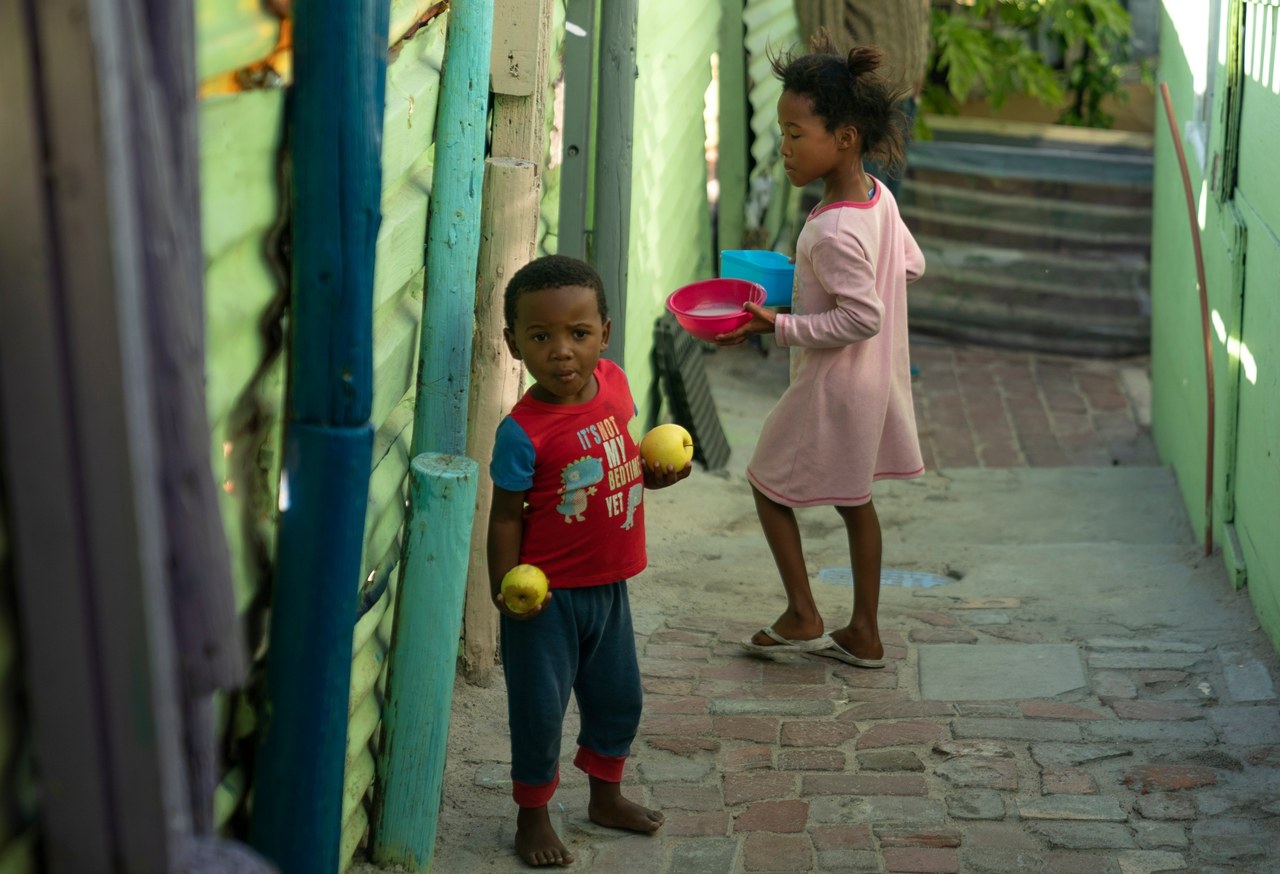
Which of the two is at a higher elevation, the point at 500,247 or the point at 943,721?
the point at 500,247

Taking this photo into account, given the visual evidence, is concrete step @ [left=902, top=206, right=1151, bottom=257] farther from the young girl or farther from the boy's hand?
the boy's hand

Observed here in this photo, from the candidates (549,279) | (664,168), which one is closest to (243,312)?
(549,279)

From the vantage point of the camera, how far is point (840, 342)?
12.9ft

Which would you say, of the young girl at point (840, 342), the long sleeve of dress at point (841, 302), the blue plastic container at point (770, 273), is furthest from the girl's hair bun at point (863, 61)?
the blue plastic container at point (770, 273)

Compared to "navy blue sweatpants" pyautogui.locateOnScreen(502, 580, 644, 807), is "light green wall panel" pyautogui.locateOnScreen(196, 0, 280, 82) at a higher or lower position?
higher

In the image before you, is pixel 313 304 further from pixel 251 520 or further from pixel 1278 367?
pixel 1278 367

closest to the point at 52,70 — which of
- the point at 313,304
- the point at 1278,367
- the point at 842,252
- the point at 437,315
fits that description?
the point at 313,304

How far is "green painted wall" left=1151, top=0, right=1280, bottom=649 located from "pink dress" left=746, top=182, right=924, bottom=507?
3.35ft

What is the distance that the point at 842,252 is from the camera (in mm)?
3867

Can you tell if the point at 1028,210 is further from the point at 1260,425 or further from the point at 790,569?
the point at 790,569

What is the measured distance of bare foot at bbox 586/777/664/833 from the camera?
129 inches

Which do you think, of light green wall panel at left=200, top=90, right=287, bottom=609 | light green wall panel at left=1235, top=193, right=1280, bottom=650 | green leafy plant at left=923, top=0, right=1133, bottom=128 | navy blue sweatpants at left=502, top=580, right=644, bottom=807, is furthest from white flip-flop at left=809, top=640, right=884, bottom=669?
green leafy plant at left=923, top=0, right=1133, bottom=128

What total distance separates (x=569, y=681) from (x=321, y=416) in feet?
3.52

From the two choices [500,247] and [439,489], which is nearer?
[439,489]
